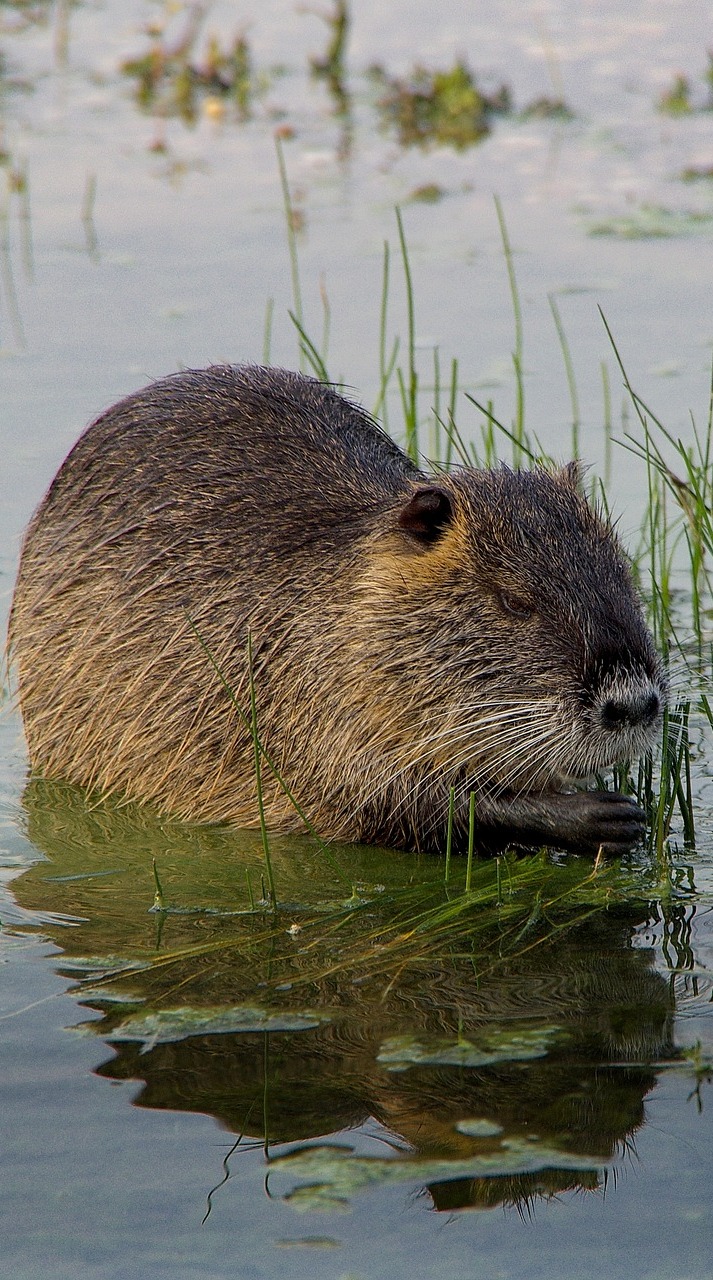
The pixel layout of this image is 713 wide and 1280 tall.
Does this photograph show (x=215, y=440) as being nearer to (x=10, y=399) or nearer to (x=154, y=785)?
(x=154, y=785)

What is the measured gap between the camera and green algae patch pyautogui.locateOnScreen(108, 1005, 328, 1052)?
9.81 feet

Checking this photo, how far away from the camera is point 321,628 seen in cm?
384

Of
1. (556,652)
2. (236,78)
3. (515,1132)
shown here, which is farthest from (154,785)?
(236,78)

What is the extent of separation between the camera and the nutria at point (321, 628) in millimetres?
3482

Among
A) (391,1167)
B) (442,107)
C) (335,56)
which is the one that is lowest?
(391,1167)

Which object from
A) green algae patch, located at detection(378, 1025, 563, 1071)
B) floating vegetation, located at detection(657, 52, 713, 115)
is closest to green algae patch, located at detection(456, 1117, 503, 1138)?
green algae patch, located at detection(378, 1025, 563, 1071)

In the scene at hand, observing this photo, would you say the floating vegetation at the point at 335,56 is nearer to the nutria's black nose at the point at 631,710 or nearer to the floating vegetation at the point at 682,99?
the floating vegetation at the point at 682,99

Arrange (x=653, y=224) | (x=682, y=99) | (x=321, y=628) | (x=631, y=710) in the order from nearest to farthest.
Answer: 1. (x=631, y=710)
2. (x=321, y=628)
3. (x=653, y=224)
4. (x=682, y=99)

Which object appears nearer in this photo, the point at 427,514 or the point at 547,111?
the point at 427,514

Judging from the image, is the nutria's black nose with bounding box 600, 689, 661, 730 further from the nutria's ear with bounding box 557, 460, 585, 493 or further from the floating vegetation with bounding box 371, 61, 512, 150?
the floating vegetation with bounding box 371, 61, 512, 150

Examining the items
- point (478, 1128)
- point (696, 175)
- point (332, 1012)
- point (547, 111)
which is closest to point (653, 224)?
point (696, 175)

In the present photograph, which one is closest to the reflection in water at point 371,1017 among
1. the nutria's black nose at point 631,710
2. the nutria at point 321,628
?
the nutria at point 321,628

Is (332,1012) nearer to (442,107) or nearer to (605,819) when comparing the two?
(605,819)

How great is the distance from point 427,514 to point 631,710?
63 cm
